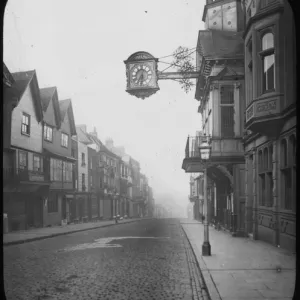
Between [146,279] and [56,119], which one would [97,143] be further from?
[146,279]

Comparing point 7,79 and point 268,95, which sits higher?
point 7,79

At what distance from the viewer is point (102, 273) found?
10.0 metres

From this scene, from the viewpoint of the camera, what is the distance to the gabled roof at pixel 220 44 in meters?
20.4

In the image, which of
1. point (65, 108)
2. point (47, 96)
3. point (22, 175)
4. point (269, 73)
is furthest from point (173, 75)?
point (65, 108)

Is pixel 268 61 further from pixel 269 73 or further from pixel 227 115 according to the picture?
pixel 227 115

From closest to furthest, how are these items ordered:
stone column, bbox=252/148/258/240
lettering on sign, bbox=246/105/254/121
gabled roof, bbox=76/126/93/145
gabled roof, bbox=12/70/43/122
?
lettering on sign, bbox=246/105/254/121 → stone column, bbox=252/148/258/240 → gabled roof, bbox=12/70/43/122 → gabled roof, bbox=76/126/93/145

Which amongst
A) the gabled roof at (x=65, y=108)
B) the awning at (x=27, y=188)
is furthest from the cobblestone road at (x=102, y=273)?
the gabled roof at (x=65, y=108)

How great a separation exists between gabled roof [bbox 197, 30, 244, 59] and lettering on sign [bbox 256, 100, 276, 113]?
24.0 feet

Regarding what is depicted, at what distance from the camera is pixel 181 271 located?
10.5 meters

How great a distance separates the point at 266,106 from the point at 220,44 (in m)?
9.84

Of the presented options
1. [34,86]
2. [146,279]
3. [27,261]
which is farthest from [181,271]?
[34,86]

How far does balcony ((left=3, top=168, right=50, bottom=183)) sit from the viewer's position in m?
23.3

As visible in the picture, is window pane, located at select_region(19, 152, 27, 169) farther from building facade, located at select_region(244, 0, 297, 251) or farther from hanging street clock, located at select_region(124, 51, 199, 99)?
building facade, located at select_region(244, 0, 297, 251)

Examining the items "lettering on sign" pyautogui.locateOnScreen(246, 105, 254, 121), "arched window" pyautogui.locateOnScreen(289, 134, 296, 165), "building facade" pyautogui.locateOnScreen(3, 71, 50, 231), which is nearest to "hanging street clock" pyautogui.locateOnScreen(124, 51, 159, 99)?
"lettering on sign" pyautogui.locateOnScreen(246, 105, 254, 121)
